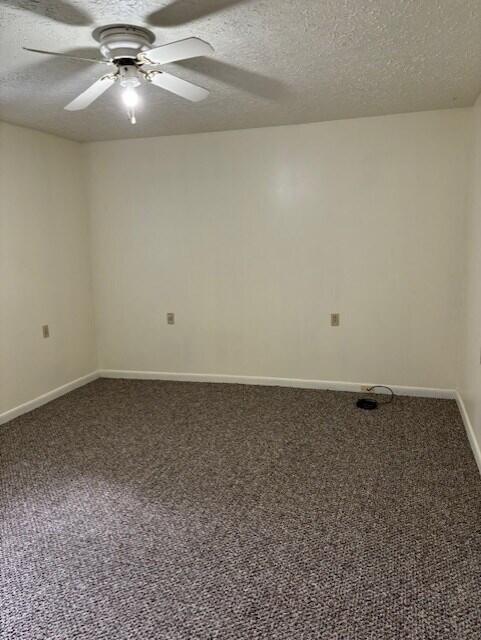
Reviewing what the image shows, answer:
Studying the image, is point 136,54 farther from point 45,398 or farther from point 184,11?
point 45,398

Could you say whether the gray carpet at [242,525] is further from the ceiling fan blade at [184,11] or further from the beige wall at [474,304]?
the ceiling fan blade at [184,11]

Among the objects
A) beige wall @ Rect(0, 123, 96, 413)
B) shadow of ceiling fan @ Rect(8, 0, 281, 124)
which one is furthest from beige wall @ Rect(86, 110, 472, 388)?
shadow of ceiling fan @ Rect(8, 0, 281, 124)

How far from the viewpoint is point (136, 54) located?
2117 mm

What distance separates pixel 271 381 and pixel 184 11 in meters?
3.01

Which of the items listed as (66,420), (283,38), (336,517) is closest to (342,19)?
(283,38)

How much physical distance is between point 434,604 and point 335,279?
2.63 meters

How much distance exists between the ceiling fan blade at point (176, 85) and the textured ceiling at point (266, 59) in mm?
142

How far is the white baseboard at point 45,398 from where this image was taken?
12.0 ft

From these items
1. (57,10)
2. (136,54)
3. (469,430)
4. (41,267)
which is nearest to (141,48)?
(136,54)

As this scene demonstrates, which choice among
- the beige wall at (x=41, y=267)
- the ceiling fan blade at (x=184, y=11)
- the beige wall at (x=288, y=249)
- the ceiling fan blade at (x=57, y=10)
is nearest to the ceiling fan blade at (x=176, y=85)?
the ceiling fan blade at (x=184, y=11)

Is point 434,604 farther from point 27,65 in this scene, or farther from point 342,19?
point 27,65

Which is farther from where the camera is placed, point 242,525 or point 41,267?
point 41,267

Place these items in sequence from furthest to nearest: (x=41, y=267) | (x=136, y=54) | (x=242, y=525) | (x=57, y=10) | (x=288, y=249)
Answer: (x=288, y=249)
(x=41, y=267)
(x=242, y=525)
(x=136, y=54)
(x=57, y=10)

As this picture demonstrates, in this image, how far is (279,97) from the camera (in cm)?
306
